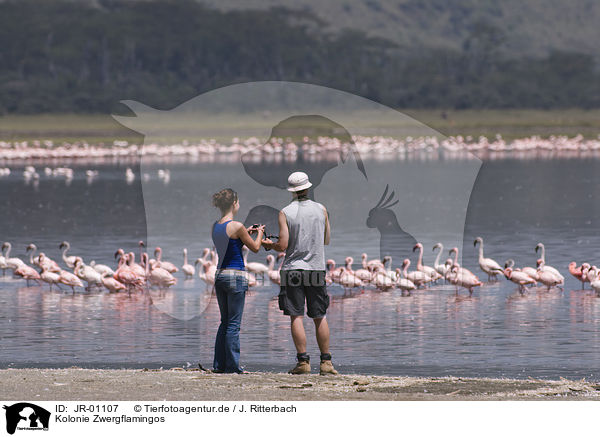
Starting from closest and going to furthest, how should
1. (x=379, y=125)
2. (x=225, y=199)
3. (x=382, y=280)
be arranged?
(x=225, y=199), (x=382, y=280), (x=379, y=125)

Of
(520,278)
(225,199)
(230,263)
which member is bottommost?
(520,278)

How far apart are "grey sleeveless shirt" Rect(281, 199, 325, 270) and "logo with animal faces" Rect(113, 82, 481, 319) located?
1.40 meters

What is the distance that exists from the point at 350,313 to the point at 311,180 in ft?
33.0

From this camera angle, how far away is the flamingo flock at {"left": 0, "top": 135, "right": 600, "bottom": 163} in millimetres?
64125

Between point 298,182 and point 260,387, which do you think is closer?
point 260,387

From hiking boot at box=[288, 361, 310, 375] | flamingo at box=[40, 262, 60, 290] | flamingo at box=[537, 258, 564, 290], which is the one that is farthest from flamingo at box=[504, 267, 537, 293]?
hiking boot at box=[288, 361, 310, 375]

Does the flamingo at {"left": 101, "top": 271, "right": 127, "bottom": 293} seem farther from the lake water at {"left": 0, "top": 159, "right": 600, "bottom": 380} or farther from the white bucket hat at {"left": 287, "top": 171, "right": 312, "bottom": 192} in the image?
the white bucket hat at {"left": 287, "top": 171, "right": 312, "bottom": 192}

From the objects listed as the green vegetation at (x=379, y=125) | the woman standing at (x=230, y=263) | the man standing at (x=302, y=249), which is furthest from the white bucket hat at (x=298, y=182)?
the green vegetation at (x=379, y=125)

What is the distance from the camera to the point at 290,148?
226 feet

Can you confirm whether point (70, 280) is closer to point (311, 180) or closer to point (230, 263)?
point (230, 263)

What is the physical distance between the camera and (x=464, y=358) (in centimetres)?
1291

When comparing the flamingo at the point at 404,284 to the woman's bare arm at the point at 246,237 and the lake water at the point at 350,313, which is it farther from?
the woman's bare arm at the point at 246,237

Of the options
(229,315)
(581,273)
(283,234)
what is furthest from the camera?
(581,273)
